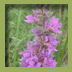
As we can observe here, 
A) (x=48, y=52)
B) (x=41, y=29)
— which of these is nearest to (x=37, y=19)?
(x=41, y=29)

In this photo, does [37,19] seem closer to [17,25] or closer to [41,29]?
[41,29]

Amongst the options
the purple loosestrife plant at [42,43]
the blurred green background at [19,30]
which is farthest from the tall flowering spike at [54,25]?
the blurred green background at [19,30]

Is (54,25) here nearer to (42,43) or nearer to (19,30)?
(42,43)

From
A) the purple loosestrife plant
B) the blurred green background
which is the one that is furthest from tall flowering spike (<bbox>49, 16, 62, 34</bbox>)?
the blurred green background

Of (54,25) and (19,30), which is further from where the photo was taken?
(19,30)

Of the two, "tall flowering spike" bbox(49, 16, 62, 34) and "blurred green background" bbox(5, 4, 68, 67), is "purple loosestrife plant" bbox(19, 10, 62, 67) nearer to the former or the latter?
"tall flowering spike" bbox(49, 16, 62, 34)

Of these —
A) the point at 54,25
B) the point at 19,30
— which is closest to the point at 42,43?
the point at 54,25

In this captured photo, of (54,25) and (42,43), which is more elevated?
(54,25)
